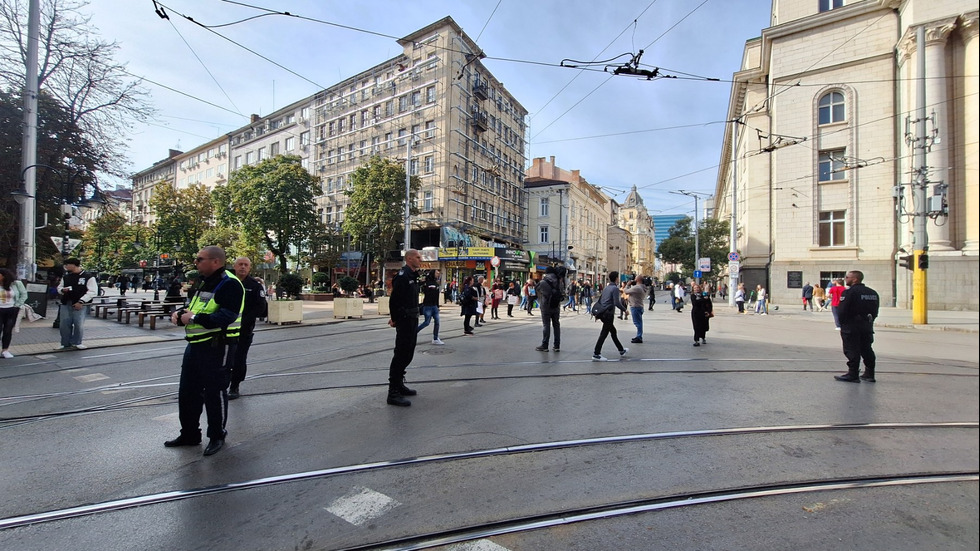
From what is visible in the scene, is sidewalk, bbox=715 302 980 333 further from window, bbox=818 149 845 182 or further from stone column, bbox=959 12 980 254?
window, bbox=818 149 845 182

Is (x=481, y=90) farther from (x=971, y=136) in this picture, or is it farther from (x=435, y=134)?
(x=971, y=136)

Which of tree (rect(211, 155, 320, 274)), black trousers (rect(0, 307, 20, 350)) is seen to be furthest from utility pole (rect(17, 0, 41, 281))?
tree (rect(211, 155, 320, 274))

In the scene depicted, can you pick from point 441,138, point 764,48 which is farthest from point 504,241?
point 764,48

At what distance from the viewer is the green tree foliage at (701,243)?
48750 mm

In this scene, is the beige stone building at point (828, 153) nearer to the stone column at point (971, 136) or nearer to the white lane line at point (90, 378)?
the stone column at point (971, 136)

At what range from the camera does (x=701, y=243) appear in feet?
161

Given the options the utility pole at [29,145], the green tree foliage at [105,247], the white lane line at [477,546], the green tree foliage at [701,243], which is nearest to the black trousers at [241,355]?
the white lane line at [477,546]

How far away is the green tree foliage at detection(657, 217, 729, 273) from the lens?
160 ft

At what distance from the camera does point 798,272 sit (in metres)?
26.3

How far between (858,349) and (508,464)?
6016 mm

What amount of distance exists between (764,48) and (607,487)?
33.5m

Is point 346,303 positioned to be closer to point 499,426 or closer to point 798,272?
point 499,426

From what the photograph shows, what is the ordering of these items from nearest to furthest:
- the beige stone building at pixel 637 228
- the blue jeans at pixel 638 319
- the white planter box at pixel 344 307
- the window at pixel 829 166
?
the blue jeans at pixel 638 319 → the white planter box at pixel 344 307 → the window at pixel 829 166 → the beige stone building at pixel 637 228

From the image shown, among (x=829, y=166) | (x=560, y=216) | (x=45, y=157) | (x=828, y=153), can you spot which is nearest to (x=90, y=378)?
(x=45, y=157)
